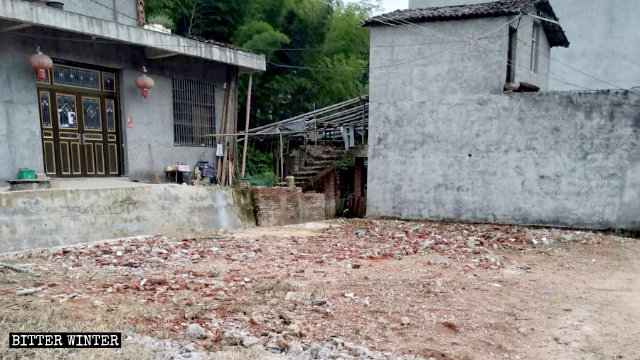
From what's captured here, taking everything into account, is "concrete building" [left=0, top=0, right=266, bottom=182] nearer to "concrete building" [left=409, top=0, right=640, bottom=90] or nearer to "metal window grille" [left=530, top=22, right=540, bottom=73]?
"metal window grille" [left=530, top=22, right=540, bottom=73]

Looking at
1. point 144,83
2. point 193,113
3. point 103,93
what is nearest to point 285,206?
point 193,113

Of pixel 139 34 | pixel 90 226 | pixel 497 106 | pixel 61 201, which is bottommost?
pixel 90 226

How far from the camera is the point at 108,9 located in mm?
10086

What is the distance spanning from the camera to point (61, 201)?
7633mm

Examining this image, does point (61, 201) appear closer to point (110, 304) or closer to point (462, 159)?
point (110, 304)

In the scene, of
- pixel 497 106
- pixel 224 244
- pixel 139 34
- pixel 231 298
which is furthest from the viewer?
pixel 497 106

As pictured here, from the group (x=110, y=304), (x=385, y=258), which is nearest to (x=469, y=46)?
(x=385, y=258)

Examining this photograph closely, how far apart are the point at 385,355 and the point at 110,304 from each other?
282 centimetres

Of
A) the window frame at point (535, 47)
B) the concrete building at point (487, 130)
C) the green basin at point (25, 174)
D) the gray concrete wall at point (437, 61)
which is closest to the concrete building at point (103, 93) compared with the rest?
the green basin at point (25, 174)

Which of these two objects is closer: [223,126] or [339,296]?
[339,296]

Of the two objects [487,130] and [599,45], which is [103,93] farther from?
[599,45]

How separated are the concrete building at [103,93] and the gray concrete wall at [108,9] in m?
0.02

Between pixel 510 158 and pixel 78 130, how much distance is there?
1029cm

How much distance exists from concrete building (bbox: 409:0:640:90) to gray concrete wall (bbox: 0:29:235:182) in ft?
39.6
